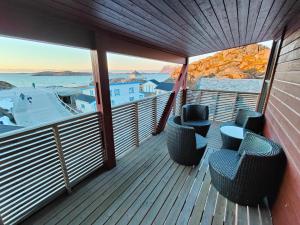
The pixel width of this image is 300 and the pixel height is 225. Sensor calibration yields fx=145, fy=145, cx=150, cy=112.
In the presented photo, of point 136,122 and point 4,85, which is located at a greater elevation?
point 4,85

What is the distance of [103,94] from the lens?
2.23 meters

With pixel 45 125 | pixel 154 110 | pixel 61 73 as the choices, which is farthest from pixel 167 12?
pixel 154 110

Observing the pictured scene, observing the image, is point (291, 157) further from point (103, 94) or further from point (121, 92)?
point (121, 92)

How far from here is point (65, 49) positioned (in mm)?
1807

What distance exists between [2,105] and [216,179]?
2508 mm

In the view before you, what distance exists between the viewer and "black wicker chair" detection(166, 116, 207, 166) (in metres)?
2.37

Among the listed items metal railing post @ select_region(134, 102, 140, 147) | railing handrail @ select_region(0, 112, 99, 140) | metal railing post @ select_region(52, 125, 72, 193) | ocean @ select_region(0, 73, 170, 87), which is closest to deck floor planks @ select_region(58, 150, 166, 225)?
metal railing post @ select_region(52, 125, 72, 193)

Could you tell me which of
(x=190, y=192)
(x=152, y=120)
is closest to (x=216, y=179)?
(x=190, y=192)

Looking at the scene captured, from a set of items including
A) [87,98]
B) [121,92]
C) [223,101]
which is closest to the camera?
[87,98]

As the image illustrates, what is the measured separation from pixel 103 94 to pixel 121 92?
1.15 m

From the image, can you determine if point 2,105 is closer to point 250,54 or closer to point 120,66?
point 120,66

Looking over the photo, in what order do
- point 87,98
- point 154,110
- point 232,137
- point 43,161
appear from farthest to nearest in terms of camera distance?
point 154,110 < point 232,137 < point 87,98 < point 43,161

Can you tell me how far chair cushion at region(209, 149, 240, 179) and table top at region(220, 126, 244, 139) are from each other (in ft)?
2.38

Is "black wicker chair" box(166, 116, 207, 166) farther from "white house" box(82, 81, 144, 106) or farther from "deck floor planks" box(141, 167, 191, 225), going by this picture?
"white house" box(82, 81, 144, 106)
